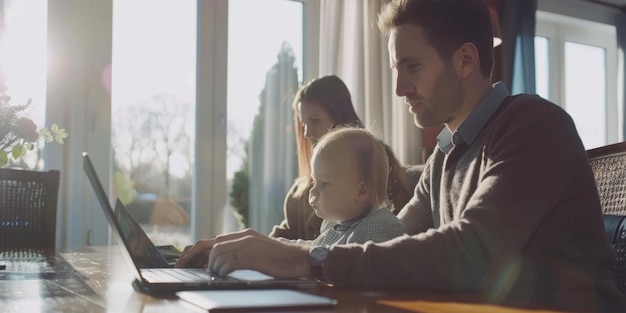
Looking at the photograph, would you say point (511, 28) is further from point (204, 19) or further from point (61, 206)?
point (61, 206)

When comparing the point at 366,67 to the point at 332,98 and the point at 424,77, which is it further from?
the point at 424,77

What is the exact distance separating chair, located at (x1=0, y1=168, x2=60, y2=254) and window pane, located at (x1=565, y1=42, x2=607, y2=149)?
13.7 ft

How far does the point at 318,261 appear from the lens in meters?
1.17

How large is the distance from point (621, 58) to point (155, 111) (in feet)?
12.0

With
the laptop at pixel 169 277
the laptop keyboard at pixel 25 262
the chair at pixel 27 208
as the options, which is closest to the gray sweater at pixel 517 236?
the laptop at pixel 169 277

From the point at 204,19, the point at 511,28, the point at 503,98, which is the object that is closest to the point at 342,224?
the point at 503,98

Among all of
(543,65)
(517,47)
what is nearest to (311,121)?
(517,47)

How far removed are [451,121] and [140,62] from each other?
2596 mm

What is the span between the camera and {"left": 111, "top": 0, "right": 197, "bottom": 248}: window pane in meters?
3.79

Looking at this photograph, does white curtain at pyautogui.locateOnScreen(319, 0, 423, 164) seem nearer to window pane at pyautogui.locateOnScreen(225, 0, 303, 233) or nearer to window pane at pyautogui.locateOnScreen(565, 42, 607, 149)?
window pane at pyautogui.locateOnScreen(225, 0, 303, 233)

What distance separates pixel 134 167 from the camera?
3836mm

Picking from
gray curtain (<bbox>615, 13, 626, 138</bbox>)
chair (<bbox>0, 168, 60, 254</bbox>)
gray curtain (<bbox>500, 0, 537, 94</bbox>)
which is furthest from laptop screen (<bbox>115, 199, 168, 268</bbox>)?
gray curtain (<bbox>615, 13, 626, 138</bbox>)

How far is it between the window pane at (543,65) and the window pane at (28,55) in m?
3.47

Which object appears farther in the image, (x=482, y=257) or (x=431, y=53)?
(x=431, y=53)
